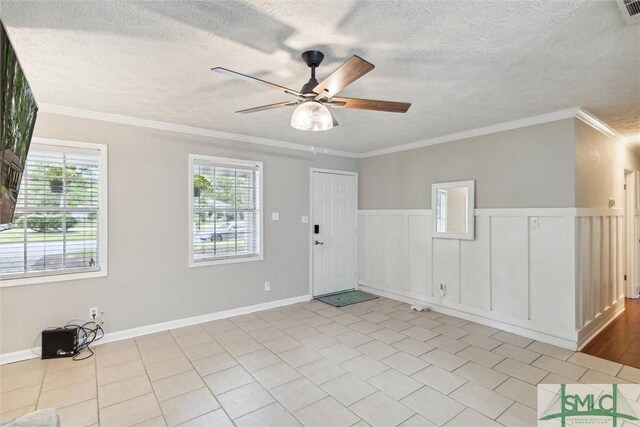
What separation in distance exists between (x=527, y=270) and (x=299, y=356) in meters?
2.68

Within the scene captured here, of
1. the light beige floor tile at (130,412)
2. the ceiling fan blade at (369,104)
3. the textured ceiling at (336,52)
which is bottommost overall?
the light beige floor tile at (130,412)

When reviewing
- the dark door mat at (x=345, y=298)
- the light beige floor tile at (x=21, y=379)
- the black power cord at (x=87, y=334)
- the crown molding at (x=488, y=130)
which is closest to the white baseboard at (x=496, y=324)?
the dark door mat at (x=345, y=298)

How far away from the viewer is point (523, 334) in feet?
11.8

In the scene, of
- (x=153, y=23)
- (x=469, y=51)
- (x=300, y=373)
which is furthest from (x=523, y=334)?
(x=153, y=23)

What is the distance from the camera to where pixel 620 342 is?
3.40 metres

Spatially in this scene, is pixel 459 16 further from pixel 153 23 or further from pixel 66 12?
pixel 66 12

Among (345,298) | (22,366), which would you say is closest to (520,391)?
(345,298)

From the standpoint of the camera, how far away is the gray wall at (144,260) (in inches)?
124

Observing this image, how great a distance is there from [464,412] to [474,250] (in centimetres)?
225

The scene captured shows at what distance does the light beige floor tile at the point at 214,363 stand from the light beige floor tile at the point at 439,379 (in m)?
1.68

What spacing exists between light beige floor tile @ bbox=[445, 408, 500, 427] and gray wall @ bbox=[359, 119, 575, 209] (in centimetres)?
235

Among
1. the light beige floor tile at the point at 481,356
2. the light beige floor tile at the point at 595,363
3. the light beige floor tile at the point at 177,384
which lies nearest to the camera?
the light beige floor tile at the point at 177,384

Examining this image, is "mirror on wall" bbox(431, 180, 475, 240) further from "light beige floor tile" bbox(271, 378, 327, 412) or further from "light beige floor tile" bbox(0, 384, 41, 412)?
"light beige floor tile" bbox(0, 384, 41, 412)

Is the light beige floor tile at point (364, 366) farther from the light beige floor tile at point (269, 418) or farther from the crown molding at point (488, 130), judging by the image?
the crown molding at point (488, 130)
